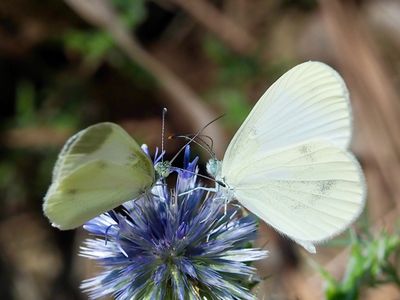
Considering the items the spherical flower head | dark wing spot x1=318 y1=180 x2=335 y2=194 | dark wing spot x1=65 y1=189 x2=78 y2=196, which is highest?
dark wing spot x1=318 y1=180 x2=335 y2=194

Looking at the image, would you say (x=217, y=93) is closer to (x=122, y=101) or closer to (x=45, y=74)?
(x=122, y=101)

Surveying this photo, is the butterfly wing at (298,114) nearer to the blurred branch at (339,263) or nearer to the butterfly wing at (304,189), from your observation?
the butterfly wing at (304,189)

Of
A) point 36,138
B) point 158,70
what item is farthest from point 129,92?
point 36,138

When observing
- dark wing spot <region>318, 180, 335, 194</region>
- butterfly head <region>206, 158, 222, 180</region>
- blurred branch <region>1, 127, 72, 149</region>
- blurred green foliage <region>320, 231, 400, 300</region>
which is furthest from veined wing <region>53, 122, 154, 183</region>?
blurred branch <region>1, 127, 72, 149</region>

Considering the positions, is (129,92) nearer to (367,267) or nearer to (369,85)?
(369,85)

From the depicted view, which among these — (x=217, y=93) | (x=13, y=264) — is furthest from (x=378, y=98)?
(x=13, y=264)

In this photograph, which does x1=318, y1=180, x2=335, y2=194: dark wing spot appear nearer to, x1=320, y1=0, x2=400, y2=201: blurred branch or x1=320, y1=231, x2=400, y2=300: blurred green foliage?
x1=320, y1=231, x2=400, y2=300: blurred green foliage
